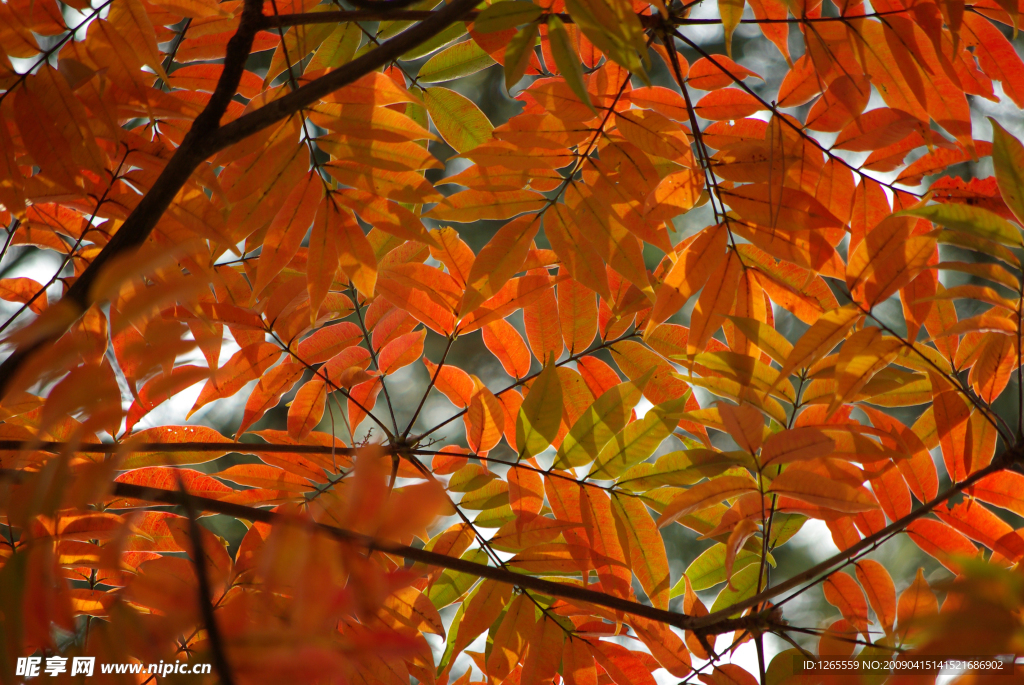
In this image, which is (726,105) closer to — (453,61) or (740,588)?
(453,61)

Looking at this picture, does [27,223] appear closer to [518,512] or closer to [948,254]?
[518,512]

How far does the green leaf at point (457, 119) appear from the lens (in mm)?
974

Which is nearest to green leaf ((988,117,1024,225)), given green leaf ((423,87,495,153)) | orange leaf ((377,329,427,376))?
green leaf ((423,87,495,153))

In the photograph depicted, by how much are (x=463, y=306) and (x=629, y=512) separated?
1.12 feet

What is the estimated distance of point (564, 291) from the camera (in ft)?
3.14

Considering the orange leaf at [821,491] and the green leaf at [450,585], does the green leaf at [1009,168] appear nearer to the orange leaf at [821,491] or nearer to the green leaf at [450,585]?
the orange leaf at [821,491]

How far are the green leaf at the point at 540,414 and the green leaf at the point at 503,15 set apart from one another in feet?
1.20

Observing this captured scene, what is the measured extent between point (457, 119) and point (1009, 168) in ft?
2.24

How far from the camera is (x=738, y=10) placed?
2.32 ft

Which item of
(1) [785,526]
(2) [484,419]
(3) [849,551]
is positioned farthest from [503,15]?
(1) [785,526]

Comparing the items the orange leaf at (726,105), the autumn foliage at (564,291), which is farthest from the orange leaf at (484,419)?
the orange leaf at (726,105)

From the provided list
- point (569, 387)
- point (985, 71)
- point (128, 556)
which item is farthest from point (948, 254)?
point (128, 556)

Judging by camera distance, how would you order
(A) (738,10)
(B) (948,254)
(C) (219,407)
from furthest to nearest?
1. (C) (219,407)
2. (B) (948,254)
3. (A) (738,10)

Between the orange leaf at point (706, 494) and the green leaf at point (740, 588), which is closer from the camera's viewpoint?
the orange leaf at point (706, 494)
